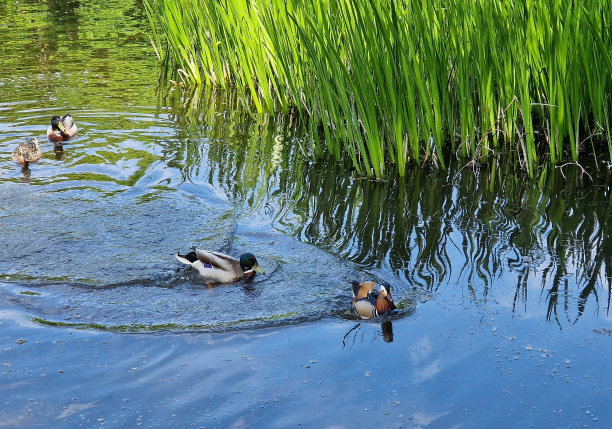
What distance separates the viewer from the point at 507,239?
5.52 m

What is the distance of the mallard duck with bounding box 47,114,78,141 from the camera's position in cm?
832

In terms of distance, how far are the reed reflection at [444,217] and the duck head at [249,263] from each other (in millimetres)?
662

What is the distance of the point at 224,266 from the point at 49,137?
4269 millimetres

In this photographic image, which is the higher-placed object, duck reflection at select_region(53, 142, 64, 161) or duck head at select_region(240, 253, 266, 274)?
duck reflection at select_region(53, 142, 64, 161)

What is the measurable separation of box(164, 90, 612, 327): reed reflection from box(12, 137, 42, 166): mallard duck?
1359 millimetres

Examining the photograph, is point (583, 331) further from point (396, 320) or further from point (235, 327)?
point (235, 327)

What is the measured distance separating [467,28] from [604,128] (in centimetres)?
176

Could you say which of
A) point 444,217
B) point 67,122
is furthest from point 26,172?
point 444,217

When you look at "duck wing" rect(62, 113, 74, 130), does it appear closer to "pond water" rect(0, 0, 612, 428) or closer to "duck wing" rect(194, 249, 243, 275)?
"pond water" rect(0, 0, 612, 428)

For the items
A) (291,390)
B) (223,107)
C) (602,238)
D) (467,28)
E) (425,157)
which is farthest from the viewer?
(223,107)

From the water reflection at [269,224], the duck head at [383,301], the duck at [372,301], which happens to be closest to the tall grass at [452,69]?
the water reflection at [269,224]

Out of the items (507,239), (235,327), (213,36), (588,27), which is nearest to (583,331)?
(507,239)

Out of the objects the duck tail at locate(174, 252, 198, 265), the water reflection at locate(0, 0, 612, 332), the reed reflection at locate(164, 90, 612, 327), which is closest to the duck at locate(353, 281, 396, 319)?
the water reflection at locate(0, 0, 612, 332)

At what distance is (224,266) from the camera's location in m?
5.04
